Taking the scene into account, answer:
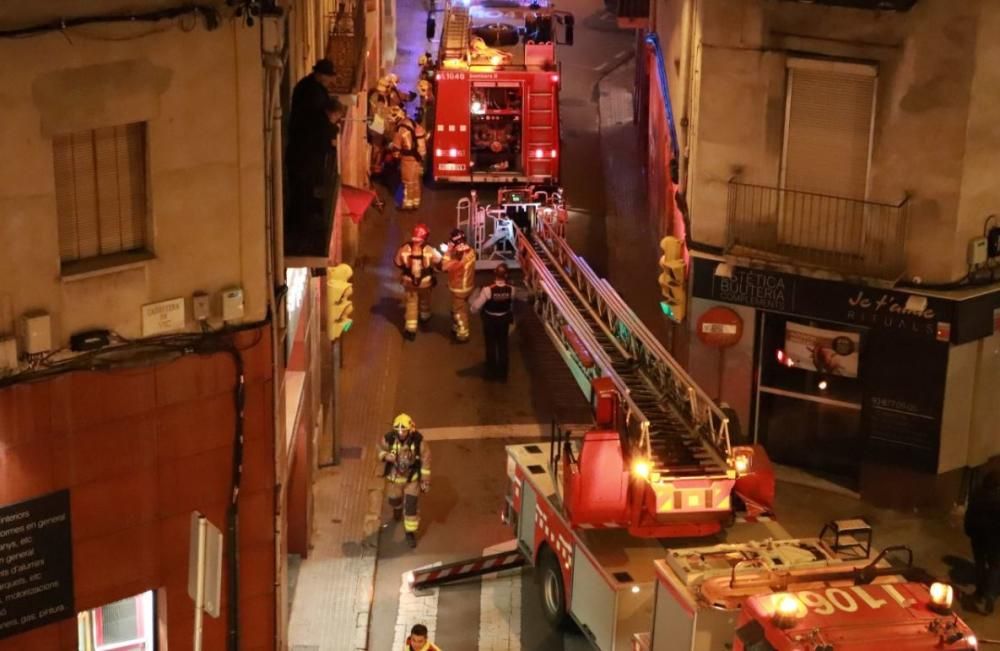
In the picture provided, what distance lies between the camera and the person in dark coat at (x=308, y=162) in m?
15.5

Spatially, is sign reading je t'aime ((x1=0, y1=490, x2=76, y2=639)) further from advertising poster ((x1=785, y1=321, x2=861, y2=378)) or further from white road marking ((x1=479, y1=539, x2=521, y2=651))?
advertising poster ((x1=785, y1=321, x2=861, y2=378))

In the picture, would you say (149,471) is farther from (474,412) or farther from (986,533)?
(474,412)

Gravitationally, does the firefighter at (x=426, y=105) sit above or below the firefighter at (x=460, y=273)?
above

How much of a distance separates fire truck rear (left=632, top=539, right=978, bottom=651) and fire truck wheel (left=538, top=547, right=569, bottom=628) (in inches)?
78.7

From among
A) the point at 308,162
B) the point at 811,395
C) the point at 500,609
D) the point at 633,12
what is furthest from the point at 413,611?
the point at 633,12

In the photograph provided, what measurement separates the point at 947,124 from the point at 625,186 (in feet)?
38.4

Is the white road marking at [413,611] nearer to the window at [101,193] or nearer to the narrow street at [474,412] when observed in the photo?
the narrow street at [474,412]

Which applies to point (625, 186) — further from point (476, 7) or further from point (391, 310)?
point (391, 310)

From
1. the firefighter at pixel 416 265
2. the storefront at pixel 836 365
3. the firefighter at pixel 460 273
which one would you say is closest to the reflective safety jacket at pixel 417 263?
the firefighter at pixel 416 265

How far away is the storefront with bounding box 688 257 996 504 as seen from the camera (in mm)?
18906

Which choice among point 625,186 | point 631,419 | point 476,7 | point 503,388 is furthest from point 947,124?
point 476,7

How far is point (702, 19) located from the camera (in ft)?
64.6

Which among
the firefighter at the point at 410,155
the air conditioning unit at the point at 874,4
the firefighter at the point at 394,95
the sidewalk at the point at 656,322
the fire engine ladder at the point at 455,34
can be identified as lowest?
the sidewalk at the point at 656,322

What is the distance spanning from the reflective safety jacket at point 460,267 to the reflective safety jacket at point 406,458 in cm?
504
